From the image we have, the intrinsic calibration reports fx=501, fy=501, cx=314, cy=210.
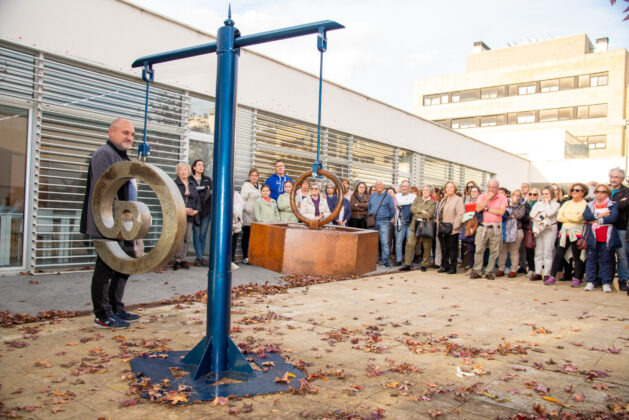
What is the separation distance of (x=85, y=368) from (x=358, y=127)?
12459 millimetres

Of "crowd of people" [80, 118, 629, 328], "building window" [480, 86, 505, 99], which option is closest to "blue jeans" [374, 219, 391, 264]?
"crowd of people" [80, 118, 629, 328]

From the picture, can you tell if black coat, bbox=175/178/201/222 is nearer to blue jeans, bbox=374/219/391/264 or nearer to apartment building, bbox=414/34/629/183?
blue jeans, bbox=374/219/391/264

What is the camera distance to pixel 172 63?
384 inches

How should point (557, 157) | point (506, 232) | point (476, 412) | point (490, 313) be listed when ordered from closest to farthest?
1. point (476, 412)
2. point (490, 313)
3. point (506, 232)
4. point (557, 157)

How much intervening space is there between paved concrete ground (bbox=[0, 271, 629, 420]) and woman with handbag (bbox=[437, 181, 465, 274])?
3.47 meters

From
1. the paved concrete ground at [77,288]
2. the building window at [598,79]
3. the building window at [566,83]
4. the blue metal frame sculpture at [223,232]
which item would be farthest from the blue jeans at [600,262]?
the building window at [566,83]

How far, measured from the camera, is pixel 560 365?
4188 mm

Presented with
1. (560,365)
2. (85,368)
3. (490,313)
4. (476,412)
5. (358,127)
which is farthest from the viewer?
(358,127)

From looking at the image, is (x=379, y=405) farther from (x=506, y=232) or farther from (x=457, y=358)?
(x=506, y=232)

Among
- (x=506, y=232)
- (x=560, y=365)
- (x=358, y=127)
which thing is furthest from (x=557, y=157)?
(x=560, y=365)

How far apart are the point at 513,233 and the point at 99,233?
330 inches

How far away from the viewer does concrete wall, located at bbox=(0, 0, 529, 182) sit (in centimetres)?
779

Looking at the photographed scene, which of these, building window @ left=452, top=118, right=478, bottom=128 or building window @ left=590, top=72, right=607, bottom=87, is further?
building window @ left=452, top=118, right=478, bottom=128

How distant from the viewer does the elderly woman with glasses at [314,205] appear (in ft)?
31.2
